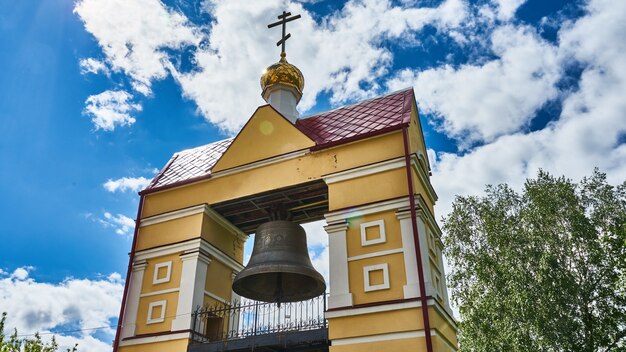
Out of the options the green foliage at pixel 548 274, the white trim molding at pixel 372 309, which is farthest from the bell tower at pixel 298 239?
the green foliage at pixel 548 274

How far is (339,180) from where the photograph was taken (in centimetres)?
857

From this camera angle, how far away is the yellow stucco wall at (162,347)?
820 cm

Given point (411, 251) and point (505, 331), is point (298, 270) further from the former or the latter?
point (505, 331)

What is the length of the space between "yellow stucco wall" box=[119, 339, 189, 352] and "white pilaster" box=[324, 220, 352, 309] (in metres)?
2.79

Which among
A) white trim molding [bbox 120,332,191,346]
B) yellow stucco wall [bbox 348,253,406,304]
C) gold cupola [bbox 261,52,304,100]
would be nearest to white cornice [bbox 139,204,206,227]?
white trim molding [bbox 120,332,191,346]

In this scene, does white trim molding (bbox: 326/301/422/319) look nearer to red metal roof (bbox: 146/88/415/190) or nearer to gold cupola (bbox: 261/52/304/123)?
red metal roof (bbox: 146/88/415/190)

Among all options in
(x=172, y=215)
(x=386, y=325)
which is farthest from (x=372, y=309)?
(x=172, y=215)

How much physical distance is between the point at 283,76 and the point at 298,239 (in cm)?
492

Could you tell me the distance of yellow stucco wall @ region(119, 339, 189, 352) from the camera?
820cm

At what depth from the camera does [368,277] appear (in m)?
7.56

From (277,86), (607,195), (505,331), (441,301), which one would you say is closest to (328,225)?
(441,301)

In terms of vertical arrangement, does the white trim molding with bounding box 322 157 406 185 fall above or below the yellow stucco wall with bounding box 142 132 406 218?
below

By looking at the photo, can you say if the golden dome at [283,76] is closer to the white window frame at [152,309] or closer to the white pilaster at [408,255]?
the white pilaster at [408,255]

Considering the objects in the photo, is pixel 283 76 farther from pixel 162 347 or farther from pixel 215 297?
pixel 162 347
